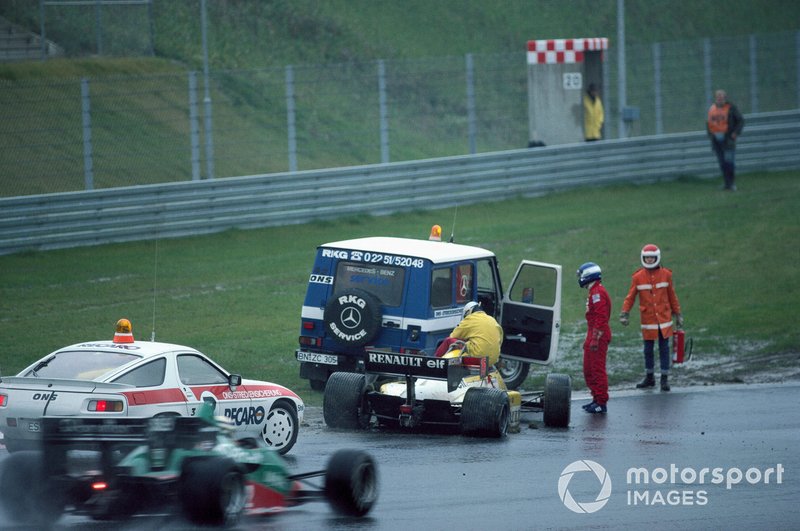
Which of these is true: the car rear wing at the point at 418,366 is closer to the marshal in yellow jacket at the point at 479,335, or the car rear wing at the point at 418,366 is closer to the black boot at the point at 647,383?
the marshal in yellow jacket at the point at 479,335

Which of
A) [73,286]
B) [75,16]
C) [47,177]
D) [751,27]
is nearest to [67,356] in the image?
[73,286]

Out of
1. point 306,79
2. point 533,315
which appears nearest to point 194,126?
point 533,315

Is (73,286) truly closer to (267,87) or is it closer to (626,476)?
(626,476)

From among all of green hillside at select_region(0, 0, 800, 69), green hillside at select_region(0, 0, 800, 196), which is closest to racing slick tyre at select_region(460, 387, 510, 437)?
green hillside at select_region(0, 0, 800, 196)

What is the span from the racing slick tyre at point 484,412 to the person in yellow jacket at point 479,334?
576 mm

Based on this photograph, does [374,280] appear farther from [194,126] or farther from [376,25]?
[376,25]

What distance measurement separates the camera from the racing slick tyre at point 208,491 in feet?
28.4

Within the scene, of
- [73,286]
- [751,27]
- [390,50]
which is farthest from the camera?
[751,27]

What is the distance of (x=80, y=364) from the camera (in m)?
11.2

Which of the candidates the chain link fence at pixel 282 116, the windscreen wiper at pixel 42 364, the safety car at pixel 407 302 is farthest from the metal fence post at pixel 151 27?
the windscreen wiper at pixel 42 364

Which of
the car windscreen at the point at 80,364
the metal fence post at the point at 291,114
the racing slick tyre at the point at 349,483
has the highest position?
the metal fence post at the point at 291,114

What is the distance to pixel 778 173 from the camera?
30672 millimetres

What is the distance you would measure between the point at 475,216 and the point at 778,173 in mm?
8915

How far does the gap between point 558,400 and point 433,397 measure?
4.46 ft
